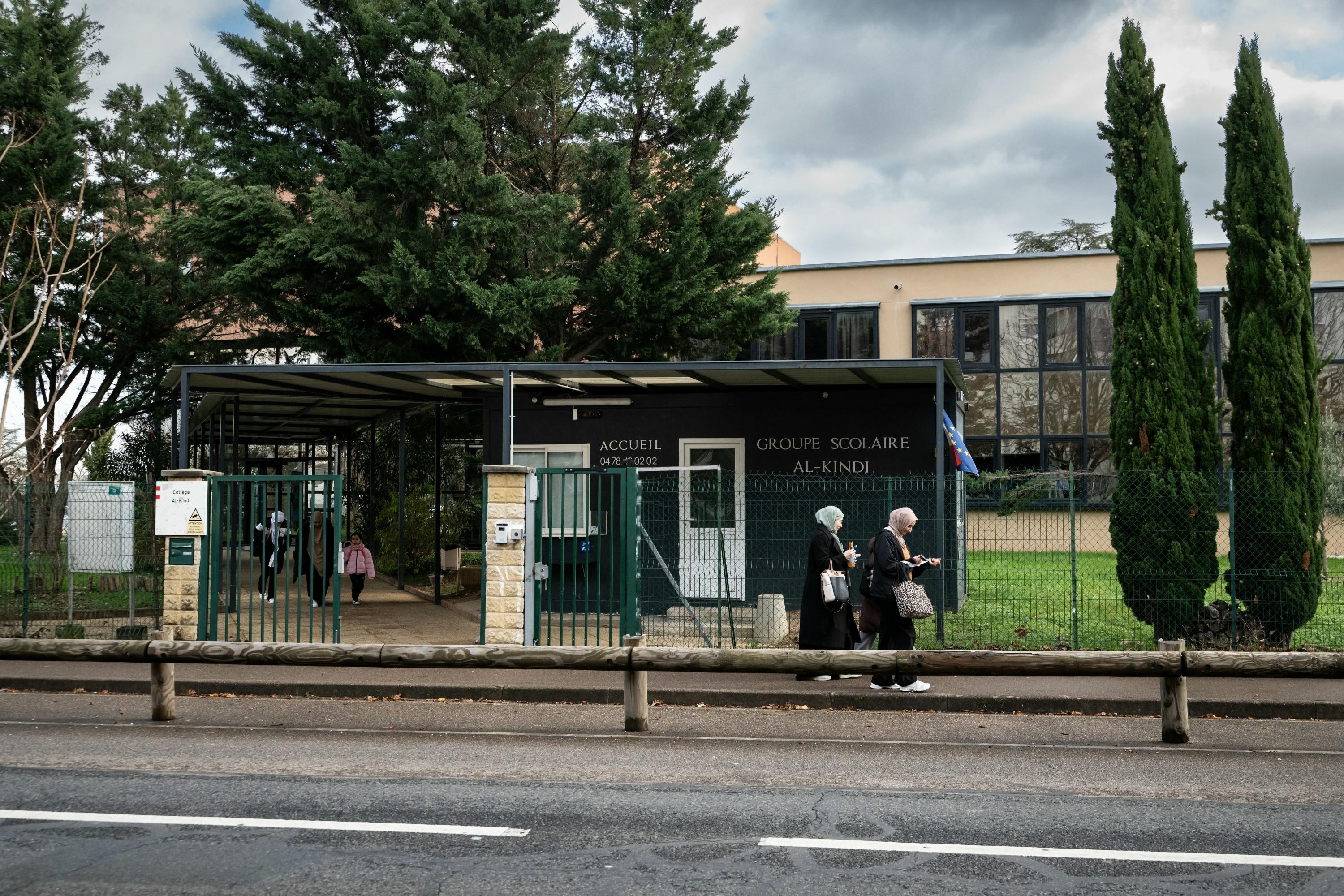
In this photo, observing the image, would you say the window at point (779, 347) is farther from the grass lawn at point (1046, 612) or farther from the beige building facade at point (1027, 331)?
the grass lawn at point (1046, 612)

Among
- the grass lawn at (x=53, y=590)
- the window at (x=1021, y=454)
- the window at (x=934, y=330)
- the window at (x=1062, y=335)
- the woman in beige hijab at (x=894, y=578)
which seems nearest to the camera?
the woman in beige hijab at (x=894, y=578)

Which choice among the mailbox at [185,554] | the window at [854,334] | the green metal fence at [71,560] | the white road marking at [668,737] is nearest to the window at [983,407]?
the window at [854,334]

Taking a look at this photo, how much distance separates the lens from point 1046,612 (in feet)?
45.6

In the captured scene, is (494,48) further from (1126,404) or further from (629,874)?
(629,874)

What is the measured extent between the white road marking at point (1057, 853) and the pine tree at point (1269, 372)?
8269 mm

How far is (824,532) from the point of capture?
11.7m

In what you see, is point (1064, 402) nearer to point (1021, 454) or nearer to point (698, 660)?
point (1021, 454)

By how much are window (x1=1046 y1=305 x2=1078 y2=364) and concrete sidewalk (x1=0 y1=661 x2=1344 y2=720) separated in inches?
762

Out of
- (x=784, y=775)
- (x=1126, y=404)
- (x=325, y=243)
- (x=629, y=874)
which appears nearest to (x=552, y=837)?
(x=629, y=874)

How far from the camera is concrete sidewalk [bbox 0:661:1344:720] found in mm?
10391

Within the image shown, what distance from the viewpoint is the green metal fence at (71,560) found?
47.1ft

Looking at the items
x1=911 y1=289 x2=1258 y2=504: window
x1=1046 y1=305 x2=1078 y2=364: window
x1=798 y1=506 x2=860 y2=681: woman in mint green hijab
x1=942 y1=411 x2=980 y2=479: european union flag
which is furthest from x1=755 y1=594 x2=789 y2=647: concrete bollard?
x1=1046 y1=305 x2=1078 y2=364: window

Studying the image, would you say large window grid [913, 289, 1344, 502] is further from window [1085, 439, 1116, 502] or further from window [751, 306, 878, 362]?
window [751, 306, 878, 362]

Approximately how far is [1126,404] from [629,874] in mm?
10221
